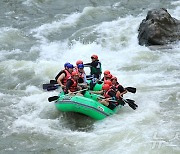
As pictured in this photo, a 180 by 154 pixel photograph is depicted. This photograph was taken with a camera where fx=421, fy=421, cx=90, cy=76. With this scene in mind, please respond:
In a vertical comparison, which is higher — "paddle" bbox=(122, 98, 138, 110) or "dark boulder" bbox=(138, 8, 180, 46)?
"dark boulder" bbox=(138, 8, 180, 46)

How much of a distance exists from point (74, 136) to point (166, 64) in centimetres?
538

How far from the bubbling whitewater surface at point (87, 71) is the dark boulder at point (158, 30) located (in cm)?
40

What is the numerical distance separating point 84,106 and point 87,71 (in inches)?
160

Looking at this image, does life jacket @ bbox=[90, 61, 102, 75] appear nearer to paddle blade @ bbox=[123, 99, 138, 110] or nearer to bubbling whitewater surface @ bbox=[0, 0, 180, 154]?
bubbling whitewater surface @ bbox=[0, 0, 180, 154]

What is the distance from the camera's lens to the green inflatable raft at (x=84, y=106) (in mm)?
9664

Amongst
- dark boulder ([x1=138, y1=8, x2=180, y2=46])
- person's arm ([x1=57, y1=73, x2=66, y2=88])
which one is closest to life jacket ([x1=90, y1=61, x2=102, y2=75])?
person's arm ([x1=57, y1=73, x2=66, y2=88])

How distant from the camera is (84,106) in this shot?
966 centimetres

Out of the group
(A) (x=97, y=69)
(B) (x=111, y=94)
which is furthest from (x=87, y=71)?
(B) (x=111, y=94)

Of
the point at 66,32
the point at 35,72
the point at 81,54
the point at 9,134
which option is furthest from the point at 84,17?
the point at 9,134

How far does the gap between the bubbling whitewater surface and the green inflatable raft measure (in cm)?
18

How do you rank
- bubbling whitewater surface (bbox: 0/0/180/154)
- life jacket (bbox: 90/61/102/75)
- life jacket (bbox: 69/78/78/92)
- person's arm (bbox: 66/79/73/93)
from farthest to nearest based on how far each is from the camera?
life jacket (bbox: 90/61/102/75) < life jacket (bbox: 69/78/78/92) < person's arm (bbox: 66/79/73/93) < bubbling whitewater surface (bbox: 0/0/180/154)

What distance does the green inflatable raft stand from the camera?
9.66 metres

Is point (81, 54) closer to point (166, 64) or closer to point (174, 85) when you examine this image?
point (166, 64)

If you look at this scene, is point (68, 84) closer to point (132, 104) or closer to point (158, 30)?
point (132, 104)
